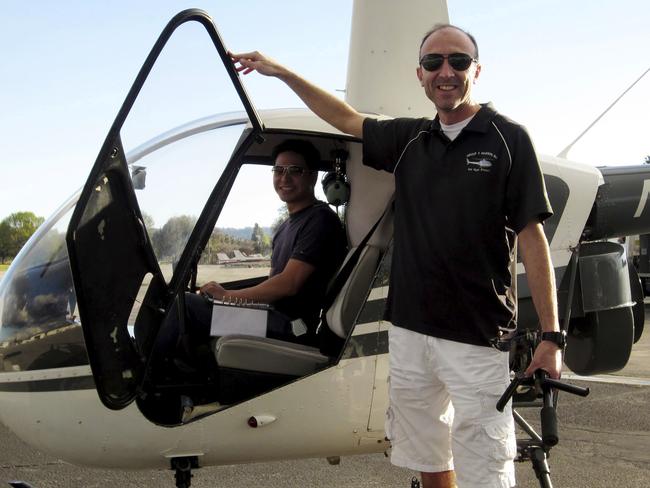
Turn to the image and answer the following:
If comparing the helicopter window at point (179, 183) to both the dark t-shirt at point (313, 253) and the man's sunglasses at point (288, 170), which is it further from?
the dark t-shirt at point (313, 253)

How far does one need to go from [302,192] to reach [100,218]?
1185 millimetres

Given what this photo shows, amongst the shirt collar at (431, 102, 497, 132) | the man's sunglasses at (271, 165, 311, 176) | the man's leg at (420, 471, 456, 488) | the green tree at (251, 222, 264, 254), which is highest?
the shirt collar at (431, 102, 497, 132)

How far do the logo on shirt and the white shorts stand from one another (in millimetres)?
559

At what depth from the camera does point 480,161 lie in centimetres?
211

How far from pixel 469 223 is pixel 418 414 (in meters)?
0.69

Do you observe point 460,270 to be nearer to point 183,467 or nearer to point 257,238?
point 257,238

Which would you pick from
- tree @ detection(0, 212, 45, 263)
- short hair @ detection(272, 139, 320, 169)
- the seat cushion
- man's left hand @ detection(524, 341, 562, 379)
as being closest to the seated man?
short hair @ detection(272, 139, 320, 169)

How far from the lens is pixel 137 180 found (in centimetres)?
257

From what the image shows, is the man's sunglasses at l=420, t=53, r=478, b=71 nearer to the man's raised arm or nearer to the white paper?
the man's raised arm

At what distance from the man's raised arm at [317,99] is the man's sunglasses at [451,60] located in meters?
0.36

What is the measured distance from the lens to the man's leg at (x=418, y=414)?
2.25 metres

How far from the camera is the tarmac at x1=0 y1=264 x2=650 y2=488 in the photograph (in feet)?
12.0

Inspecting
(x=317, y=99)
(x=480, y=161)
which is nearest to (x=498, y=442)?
(x=480, y=161)

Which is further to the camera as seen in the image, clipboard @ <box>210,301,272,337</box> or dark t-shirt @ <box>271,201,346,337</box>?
dark t-shirt @ <box>271,201,346,337</box>
